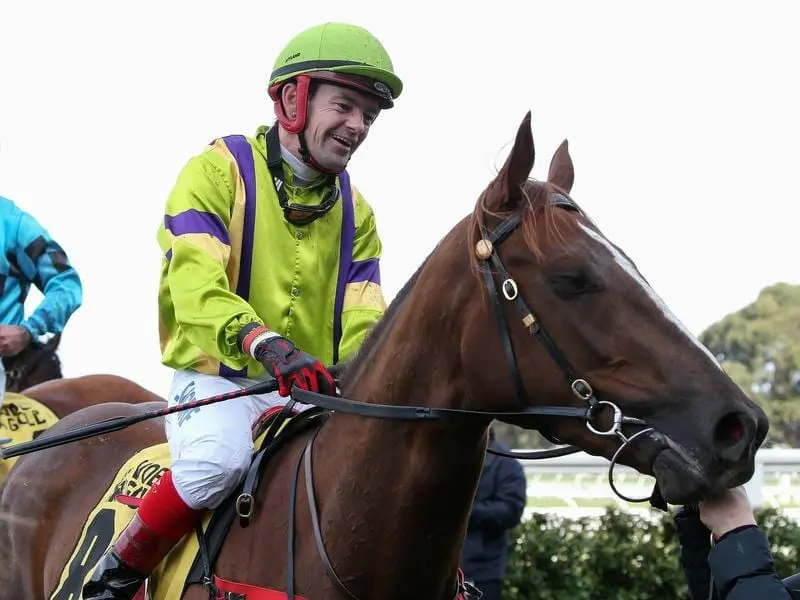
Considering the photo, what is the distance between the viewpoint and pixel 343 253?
11.3 feet

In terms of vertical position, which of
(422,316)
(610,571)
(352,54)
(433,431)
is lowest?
(610,571)

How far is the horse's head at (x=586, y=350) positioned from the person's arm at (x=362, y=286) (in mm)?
893

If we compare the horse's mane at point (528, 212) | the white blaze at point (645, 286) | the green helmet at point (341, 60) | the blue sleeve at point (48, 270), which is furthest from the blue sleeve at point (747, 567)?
the blue sleeve at point (48, 270)

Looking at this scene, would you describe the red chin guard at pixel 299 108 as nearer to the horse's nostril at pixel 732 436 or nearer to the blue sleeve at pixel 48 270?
the horse's nostril at pixel 732 436

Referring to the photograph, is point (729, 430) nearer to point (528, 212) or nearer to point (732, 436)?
point (732, 436)

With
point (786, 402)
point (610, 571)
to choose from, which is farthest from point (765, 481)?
point (786, 402)

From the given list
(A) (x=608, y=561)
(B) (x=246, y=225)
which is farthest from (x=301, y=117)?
(A) (x=608, y=561)

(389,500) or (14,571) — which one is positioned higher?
(389,500)

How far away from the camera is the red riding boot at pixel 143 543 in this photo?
9.62 ft

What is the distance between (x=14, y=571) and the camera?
3.90 m

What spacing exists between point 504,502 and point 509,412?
11.6 feet

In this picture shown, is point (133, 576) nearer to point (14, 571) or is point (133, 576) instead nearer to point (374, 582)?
point (374, 582)

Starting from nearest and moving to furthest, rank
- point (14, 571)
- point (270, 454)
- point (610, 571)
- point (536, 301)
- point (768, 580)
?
1. point (768, 580)
2. point (536, 301)
3. point (270, 454)
4. point (14, 571)
5. point (610, 571)

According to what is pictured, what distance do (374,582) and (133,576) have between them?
2.55ft
